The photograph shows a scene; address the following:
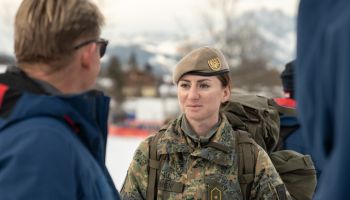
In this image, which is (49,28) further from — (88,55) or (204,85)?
(204,85)

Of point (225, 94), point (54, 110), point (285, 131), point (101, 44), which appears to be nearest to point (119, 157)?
point (285, 131)

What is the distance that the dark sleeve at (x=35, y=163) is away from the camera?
1.40 meters

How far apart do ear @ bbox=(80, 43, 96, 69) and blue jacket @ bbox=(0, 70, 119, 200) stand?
4.3 inches

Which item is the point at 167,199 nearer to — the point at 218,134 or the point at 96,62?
the point at 218,134

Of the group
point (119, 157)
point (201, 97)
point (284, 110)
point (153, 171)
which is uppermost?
point (201, 97)

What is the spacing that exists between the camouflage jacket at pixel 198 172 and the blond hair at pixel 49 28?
1244mm

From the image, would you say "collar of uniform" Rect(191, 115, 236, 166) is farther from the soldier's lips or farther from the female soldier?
the soldier's lips

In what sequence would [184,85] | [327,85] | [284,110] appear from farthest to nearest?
[284,110] < [184,85] < [327,85]

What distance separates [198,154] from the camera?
107 inches

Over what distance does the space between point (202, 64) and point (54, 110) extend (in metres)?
1.45

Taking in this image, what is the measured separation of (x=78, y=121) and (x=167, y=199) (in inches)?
47.7

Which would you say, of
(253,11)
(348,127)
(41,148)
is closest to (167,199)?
(41,148)

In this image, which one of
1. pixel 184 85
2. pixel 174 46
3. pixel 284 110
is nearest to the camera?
pixel 184 85

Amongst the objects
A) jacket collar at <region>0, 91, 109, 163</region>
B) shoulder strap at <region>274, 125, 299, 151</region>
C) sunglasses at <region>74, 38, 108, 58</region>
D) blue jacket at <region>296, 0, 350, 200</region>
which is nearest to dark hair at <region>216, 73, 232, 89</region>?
shoulder strap at <region>274, 125, 299, 151</region>
